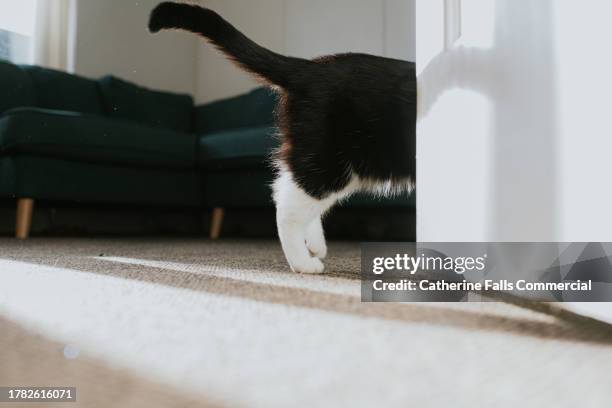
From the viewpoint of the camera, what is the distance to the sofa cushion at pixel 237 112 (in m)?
3.07

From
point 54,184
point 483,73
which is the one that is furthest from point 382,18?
point 483,73

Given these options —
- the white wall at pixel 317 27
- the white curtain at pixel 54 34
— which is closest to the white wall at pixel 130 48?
the white curtain at pixel 54 34

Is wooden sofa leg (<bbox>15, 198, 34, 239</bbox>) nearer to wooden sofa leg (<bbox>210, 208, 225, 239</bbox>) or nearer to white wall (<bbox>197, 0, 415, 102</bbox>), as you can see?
wooden sofa leg (<bbox>210, 208, 225, 239</bbox>)

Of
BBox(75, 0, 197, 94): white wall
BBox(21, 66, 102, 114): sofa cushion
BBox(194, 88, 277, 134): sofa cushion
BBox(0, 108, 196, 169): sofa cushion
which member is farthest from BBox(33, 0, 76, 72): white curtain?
BBox(0, 108, 196, 169): sofa cushion

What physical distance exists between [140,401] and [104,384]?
0.05m

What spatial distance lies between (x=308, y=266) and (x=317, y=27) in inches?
105

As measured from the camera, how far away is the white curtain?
3.22m

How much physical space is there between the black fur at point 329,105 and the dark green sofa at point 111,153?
3.92 feet

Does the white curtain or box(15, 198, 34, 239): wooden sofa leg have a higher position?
the white curtain

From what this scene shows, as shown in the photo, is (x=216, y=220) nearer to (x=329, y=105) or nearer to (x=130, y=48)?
(x=130, y=48)

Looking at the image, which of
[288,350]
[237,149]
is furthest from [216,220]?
[288,350]

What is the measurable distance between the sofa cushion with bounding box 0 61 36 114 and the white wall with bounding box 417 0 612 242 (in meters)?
Result: 2.42

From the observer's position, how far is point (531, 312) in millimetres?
606

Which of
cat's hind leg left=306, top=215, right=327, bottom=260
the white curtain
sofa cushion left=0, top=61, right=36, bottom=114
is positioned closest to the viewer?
cat's hind leg left=306, top=215, right=327, bottom=260
